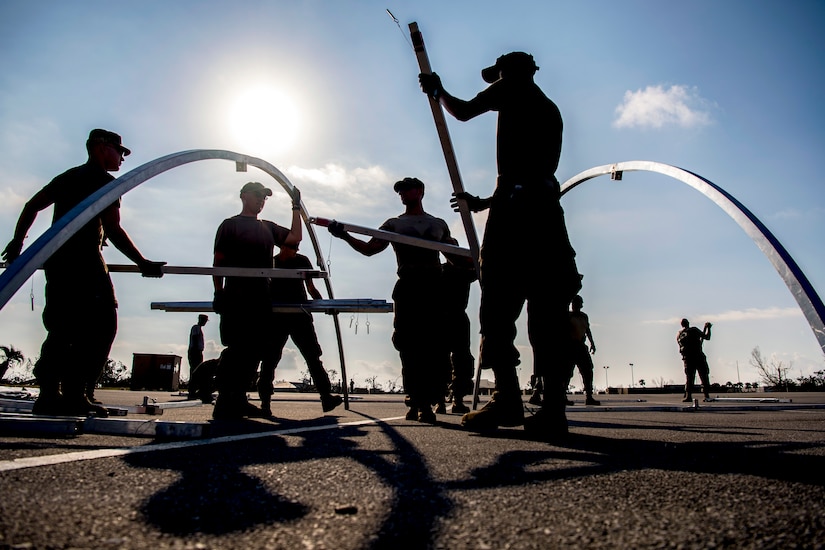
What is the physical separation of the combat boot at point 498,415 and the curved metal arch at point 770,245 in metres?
1.52

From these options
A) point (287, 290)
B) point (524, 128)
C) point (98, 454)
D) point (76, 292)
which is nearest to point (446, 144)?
point (524, 128)

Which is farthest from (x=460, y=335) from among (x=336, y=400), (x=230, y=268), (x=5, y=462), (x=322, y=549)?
(x=322, y=549)

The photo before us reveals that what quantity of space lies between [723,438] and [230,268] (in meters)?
3.70

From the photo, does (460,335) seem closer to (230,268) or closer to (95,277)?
(230,268)

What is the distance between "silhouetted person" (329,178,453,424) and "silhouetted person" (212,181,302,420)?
45.9 inches

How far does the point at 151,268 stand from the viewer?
4191 millimetres

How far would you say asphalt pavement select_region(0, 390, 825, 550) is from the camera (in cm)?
100

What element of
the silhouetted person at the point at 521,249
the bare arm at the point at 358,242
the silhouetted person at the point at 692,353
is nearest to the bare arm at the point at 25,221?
the bare arm at the point at 358,242

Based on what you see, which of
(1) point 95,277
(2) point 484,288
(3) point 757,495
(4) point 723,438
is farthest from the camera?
(1) point 95,277

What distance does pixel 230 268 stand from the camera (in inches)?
179

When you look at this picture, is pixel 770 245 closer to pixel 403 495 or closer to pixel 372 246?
pixel 403 495

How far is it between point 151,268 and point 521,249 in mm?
2843

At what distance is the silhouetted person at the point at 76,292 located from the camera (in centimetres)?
357

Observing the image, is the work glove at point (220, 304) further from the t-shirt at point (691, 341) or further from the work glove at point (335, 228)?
the t-shirt at point (691, 341)
